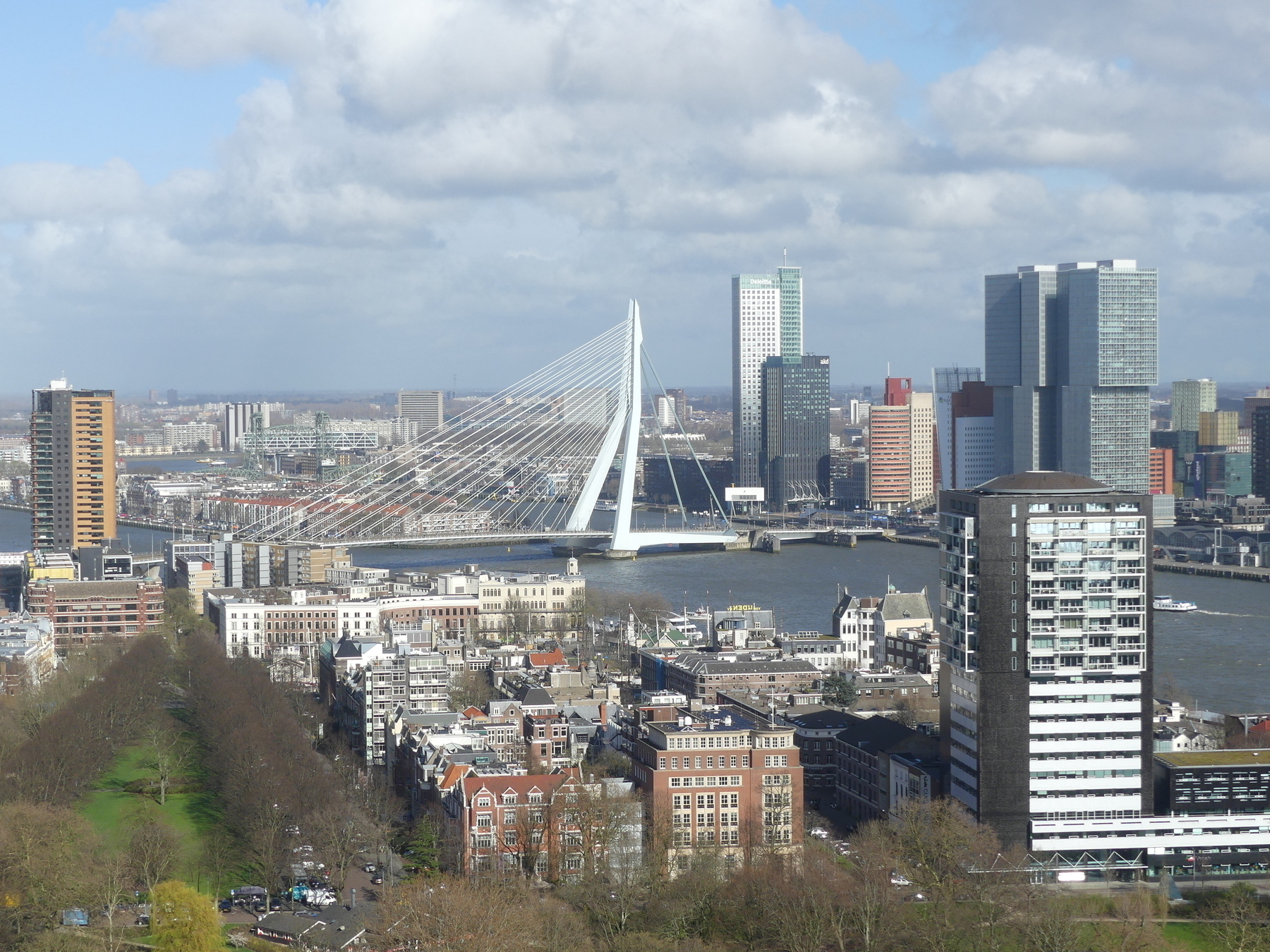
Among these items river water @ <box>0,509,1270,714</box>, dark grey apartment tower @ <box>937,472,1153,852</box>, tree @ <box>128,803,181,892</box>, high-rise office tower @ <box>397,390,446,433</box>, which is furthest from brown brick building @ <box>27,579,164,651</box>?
high-rise office tower @ <box>397,390,446,433</box>

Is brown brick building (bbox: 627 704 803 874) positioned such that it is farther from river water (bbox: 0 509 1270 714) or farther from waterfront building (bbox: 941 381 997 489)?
waterfront building (bbox: 941 381 997 489)

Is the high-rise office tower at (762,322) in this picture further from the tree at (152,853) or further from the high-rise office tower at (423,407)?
the tree at (152,853)

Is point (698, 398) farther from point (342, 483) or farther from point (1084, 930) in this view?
point (1084, 930)

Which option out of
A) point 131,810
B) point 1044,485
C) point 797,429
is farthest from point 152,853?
point 797,429

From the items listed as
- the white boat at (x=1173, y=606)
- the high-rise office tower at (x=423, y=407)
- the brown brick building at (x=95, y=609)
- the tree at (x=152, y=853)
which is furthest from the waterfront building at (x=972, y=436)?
the high-rise office tower at (x=423, y=407)

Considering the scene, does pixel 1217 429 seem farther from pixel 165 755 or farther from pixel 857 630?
pixel 165 755

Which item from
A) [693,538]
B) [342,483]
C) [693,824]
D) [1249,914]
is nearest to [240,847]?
[693,824]
